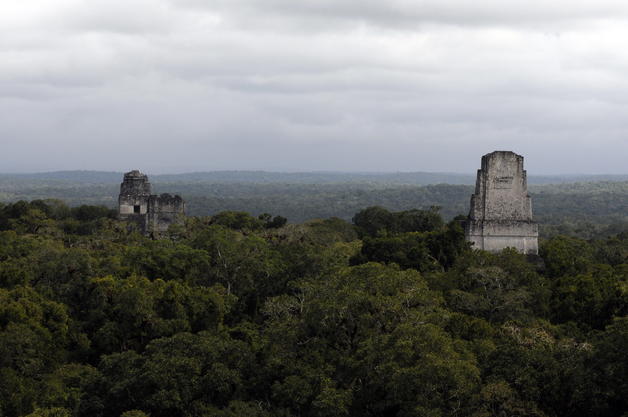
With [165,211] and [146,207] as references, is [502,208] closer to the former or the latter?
[165,211]

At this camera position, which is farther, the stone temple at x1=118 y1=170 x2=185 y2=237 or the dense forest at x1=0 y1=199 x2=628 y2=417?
the stone temple at x1=118 y1=170 x2=185 y2=237

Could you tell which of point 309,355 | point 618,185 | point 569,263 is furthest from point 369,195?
point 309,355

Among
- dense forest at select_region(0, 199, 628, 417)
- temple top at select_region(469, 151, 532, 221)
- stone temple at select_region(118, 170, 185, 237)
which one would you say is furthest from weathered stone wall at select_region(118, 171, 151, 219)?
temple top at select_region(469, 151, 532, 221)

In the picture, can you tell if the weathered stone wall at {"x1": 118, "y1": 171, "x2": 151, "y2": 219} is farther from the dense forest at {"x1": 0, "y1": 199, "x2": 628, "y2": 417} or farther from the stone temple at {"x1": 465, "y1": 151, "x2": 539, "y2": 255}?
the stone temple at {"x1": 465, "y1": 151, "x2": 539, "y2": 255}

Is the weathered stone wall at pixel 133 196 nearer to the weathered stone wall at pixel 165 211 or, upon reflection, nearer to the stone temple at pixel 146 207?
the stone temple at pixel 146 207

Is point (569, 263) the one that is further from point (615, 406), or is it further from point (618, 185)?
point (618, 185)

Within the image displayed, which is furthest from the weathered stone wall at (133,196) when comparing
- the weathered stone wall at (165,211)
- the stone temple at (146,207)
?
the weathered stone wall at (165,211)
